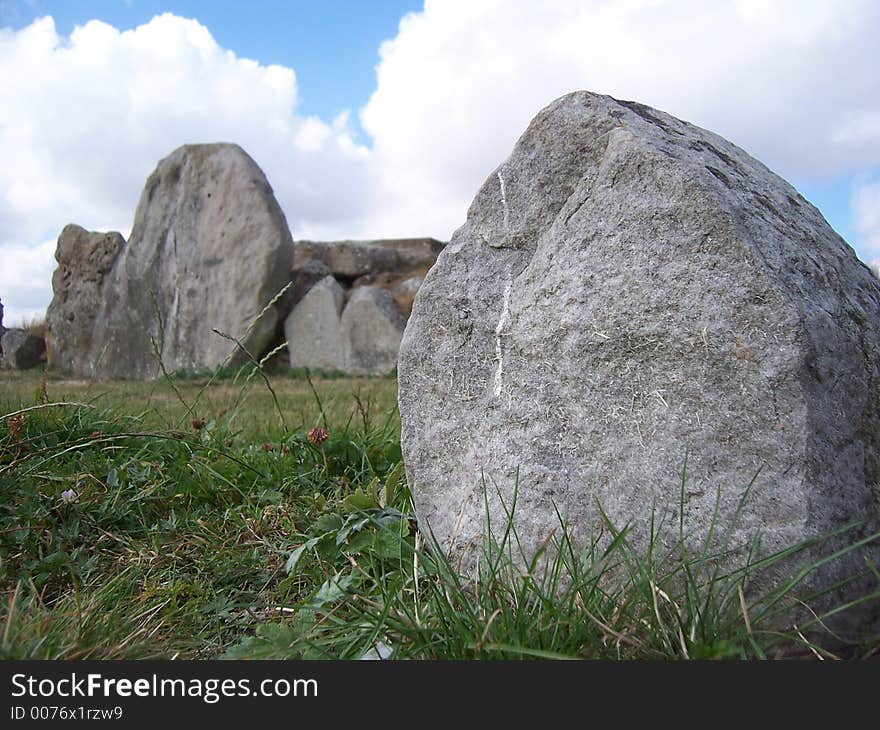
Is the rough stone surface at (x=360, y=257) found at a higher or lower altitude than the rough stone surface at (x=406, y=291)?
higher

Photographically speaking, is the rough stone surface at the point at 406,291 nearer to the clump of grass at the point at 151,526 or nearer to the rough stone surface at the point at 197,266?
the rough stone surface at the point at 197,266

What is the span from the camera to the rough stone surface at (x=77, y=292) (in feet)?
34.2

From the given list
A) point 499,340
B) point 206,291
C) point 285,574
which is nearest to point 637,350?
point 499,340

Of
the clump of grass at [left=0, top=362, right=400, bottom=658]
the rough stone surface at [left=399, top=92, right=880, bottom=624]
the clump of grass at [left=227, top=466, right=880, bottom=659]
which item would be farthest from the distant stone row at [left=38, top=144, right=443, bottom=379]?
the clump of grass at [left=227, top=466, right=880, bottom=659]

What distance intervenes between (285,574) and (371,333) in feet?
23.5

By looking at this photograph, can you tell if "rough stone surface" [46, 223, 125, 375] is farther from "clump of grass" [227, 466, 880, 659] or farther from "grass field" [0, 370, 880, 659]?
"clump of grass" [227, 466, 880, 659]

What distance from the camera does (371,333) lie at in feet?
30.6

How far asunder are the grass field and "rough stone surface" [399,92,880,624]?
14cm

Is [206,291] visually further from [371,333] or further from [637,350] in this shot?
[637,350]

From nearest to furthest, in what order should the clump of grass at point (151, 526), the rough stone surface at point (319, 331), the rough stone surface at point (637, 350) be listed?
the rough stone surface at point (637, 350) → the clump of grass at point (151, 526) → the rough stone surface at point (319, 331)

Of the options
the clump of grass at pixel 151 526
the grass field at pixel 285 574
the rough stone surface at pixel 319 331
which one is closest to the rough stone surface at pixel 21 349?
the rough stone surface at pixel 319 331

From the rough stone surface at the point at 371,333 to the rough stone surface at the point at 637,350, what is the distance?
715 centimetres

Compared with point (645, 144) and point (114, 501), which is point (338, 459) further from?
point (645, 144)

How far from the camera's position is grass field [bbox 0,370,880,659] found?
4.94 feet
